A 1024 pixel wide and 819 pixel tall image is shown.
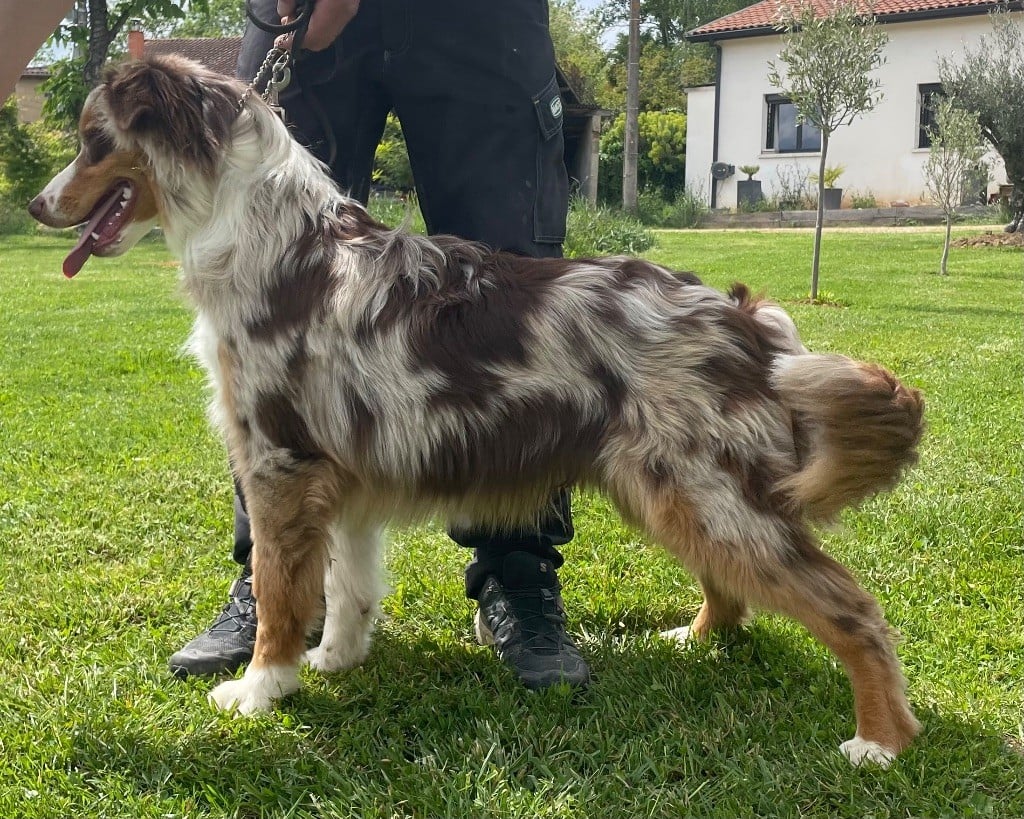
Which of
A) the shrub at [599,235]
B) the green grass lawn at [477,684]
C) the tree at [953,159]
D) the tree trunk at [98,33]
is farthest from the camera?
the tree trunk at [98,33]

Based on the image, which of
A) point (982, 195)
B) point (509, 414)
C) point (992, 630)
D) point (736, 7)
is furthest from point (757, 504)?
point (736, 7)

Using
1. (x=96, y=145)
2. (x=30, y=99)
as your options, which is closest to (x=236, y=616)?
(x=96, y=145)

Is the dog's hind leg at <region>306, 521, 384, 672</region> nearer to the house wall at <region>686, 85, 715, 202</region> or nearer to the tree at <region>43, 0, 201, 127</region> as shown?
the tree at <region>43, 0, 201, 127</region>

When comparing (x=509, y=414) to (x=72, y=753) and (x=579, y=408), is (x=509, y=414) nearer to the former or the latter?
(x=579, y=408)

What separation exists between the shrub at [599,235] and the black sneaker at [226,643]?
11731mm

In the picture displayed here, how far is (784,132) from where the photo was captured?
30.8 meters

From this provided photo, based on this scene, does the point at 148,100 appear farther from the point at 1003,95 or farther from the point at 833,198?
the point at 833,198

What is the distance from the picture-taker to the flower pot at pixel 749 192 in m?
30.5

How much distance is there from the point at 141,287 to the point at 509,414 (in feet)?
Answer: 42.5

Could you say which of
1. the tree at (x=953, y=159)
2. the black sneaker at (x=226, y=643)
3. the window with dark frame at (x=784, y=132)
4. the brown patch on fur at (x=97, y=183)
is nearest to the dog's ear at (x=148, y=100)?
the brown patch on fur at (x=97, y=183)

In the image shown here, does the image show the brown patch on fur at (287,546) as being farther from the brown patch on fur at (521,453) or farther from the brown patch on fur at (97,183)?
the brown patch on fur at (97,183)

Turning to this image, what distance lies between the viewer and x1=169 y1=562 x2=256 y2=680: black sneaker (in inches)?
128

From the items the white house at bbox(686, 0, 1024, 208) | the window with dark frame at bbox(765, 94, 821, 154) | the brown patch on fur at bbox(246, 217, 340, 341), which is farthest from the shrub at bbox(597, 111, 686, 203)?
the brown patch on fur at bbox(246, 217, 340, 341)

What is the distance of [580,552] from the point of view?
427 cm
